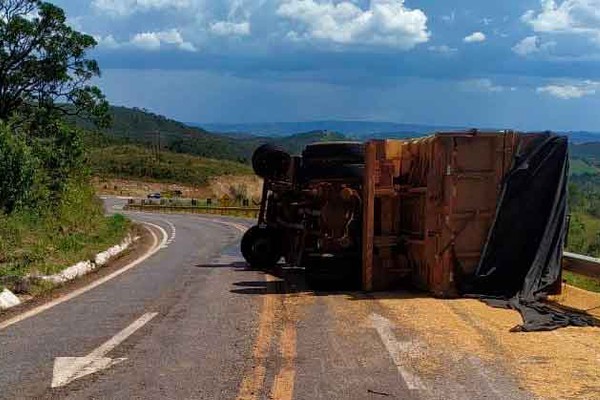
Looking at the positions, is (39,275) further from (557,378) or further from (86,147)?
(86,147)

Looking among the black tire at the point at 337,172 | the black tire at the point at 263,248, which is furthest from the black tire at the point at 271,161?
the black tire at the point at 263,248

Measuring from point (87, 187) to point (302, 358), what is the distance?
25987mm

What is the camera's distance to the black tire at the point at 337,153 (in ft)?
43.6

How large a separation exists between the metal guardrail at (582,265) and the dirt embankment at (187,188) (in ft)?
298

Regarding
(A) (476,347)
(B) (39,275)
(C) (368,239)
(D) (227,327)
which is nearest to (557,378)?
(A) (476,347)

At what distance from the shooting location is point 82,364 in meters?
6.88

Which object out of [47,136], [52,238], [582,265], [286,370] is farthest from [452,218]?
[47,136]

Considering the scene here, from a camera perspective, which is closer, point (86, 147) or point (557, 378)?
point (557, 378)

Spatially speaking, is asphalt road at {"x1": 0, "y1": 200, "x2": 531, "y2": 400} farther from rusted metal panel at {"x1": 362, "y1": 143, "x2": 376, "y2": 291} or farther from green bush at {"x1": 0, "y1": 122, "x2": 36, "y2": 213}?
green bush at {"x1": 0, "y1": 122, "x2": 36, "y2": 213}

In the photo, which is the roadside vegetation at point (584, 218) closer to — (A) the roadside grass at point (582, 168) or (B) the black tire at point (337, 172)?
(A) the roadside grass at point (582, 168)

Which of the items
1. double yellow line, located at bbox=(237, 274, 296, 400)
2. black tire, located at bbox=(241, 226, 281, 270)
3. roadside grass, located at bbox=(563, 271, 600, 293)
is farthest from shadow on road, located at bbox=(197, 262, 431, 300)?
roadside grass, located at bbox=(563, 271, 600, 293)

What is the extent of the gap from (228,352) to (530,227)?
219 inches

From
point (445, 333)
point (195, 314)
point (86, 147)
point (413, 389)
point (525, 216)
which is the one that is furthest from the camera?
point (86, 147)

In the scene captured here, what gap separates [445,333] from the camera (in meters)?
8.27
